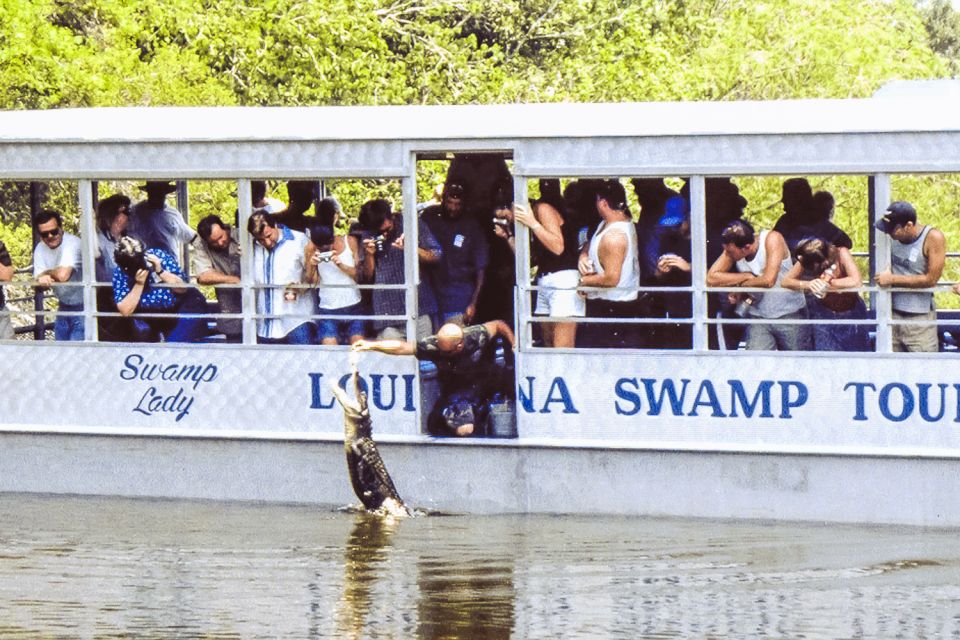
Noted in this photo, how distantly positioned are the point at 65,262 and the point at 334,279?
1885mm

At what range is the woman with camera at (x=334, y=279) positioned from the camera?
43.9ft

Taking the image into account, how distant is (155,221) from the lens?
1442 centimetres

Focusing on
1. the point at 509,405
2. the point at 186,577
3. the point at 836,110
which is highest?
the point at 836,110

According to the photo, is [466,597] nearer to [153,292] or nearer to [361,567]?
[361,567]

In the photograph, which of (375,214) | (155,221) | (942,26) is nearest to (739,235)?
(375,214)

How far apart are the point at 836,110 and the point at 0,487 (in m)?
5.91

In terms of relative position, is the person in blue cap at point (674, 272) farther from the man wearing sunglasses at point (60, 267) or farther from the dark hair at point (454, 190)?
the man wearing sunglasses at point (60, 267)

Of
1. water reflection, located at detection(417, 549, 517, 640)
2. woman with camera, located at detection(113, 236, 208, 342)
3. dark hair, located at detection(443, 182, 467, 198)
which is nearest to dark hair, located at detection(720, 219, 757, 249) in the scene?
dark hair, located at detection(443, 182, 467, 198)

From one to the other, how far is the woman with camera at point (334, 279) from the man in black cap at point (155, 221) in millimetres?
1330

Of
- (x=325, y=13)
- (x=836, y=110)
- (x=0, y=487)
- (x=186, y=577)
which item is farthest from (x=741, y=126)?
(x=325, y=13)

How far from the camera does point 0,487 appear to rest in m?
14.1

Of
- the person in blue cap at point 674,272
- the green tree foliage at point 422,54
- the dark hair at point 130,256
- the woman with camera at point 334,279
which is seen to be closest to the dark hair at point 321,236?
the woman with camera at point 334,279

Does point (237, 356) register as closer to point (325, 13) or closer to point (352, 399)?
point (352, 399)

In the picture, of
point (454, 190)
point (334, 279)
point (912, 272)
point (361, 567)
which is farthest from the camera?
point (334, 279)
